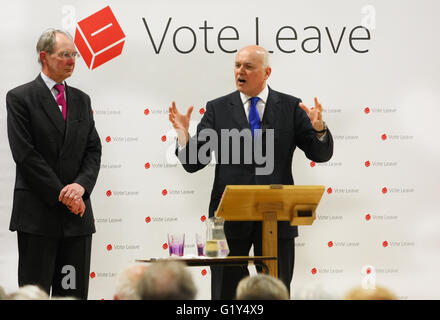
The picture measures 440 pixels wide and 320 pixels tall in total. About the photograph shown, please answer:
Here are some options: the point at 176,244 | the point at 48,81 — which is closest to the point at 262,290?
the point at 176,244

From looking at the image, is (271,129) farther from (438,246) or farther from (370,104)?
(438,246)

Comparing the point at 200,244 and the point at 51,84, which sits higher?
the point at 51,84

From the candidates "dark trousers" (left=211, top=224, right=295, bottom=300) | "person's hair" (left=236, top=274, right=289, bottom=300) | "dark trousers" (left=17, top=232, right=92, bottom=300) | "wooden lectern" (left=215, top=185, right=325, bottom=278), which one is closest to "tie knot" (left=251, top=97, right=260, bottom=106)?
"dark trousers" (left=211, top=224, right=295, bottom=300)

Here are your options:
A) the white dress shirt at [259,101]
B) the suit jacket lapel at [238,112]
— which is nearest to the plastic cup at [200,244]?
the suit jacket lapel at [238,112]

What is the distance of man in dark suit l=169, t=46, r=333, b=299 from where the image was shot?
5414 mm

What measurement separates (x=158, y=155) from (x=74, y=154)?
117 centimetres

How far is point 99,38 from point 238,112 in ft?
5.36

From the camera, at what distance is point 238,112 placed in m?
5.72

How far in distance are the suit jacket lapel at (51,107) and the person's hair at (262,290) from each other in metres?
2.93

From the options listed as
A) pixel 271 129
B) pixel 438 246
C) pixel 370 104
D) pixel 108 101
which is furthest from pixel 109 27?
pixel 438 246

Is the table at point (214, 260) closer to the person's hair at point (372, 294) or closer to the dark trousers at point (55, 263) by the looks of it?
the dark trousers at point (55, 263)

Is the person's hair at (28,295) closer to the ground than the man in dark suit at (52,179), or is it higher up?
closer to the ground

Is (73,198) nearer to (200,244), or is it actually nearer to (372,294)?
(200,244)

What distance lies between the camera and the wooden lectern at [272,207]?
15.4 feet
